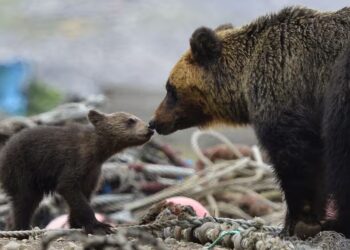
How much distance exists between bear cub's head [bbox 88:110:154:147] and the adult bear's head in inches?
4.0

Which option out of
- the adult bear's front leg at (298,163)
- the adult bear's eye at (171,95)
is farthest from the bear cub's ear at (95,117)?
the adult bear's front leg at (298,163)

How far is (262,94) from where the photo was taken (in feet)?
20.7

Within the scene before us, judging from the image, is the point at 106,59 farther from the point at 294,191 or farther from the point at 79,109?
the point at 294,191

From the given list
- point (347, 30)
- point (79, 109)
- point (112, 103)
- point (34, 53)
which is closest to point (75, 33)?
point (34, 53)

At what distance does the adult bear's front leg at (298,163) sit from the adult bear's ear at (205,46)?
0.96 m

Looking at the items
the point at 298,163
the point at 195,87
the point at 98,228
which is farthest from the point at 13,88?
the point at 298,163

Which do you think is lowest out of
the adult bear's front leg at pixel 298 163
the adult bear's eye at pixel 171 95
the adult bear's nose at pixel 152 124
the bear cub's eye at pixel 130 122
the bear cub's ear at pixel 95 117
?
the adult bear's front leg at pixel 298 163

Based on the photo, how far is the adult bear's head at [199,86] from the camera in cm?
690

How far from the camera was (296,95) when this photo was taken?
6203mm

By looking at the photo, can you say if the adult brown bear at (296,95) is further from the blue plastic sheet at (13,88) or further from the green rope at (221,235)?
the blue plastic sheet at (13,88)

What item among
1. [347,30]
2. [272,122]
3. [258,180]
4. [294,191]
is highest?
[347,30]

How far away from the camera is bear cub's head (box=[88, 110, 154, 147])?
7270 millimetres

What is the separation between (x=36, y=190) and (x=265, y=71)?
189cm

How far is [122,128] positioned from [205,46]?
3.01 feet
